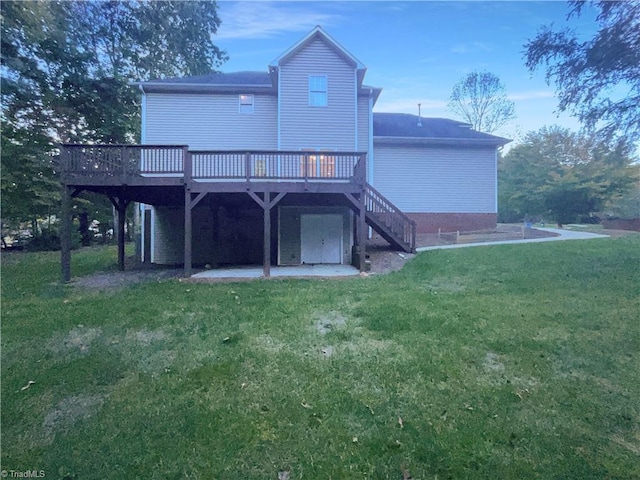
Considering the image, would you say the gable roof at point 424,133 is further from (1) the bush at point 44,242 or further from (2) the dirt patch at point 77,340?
(1) the bush at point 44,242

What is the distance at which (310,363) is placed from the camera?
4410mm

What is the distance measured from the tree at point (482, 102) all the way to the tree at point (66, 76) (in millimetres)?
22196

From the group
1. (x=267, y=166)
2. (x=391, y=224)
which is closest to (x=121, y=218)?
(x=267, y=166)

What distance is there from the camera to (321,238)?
44.2 feet

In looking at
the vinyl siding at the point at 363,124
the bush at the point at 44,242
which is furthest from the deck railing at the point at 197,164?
the bush at the point at 44,242

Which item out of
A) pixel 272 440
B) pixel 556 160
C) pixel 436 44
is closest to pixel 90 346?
pixel 272 440

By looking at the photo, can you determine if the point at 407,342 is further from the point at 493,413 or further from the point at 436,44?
the point at 436,44

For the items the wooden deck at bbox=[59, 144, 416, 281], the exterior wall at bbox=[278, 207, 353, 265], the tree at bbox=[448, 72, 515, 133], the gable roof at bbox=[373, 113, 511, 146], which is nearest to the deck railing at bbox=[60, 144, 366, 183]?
the wooden deck at bbox=[59, 144, 416, 281]

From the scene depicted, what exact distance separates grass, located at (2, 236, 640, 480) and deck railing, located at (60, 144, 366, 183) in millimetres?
3866

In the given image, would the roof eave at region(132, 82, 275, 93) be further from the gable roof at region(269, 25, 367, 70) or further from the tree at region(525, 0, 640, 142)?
the tree at region(525, 0, 640, 142)

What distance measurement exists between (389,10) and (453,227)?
943 centimetres

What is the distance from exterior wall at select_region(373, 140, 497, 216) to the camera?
655 inches

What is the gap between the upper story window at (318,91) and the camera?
13.6m

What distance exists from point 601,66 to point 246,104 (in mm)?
11009
